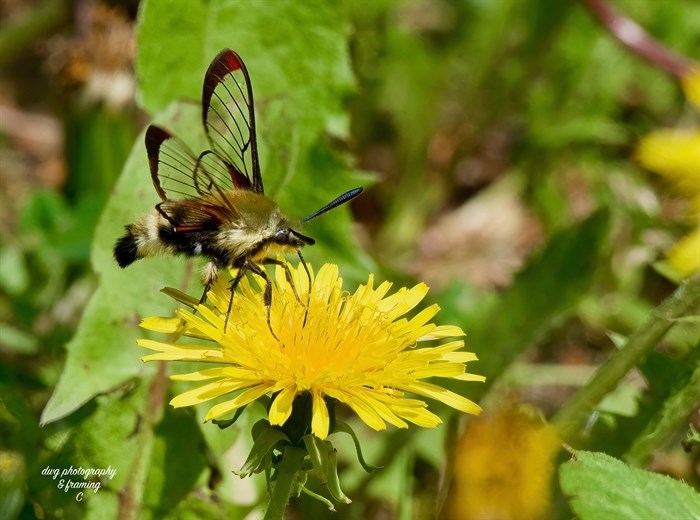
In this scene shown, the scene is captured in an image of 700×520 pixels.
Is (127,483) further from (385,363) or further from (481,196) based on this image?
(481,196)

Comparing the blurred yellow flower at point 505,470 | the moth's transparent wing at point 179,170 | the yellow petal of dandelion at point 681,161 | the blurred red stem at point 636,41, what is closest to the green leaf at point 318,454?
the moth's transparent wing at point 179,170

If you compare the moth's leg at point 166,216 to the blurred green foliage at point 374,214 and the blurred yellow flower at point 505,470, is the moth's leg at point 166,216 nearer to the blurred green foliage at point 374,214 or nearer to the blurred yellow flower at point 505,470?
the blurred green foliage at point 374,214

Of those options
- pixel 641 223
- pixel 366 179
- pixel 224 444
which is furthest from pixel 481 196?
pixel 224 444

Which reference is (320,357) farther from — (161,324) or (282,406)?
(161,324)

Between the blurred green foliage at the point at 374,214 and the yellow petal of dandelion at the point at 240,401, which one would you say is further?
the blurred green foliage at the point at 374,214

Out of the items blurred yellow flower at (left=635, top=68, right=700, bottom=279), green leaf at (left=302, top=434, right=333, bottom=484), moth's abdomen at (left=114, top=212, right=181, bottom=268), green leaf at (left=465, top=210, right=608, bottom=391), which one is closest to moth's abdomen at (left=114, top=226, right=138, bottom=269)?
moth's abdomen at (left=114, top=212, right=181, bottom=268)

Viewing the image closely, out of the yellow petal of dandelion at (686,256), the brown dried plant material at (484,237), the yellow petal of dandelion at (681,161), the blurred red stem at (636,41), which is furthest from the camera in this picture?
the brown dried plant material at (484,237)

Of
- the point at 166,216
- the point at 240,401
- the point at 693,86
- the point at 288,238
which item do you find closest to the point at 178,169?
the point at 166,216
